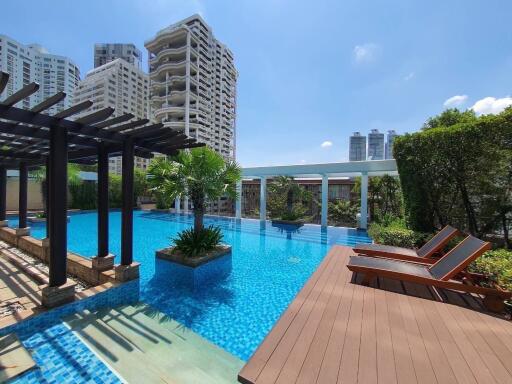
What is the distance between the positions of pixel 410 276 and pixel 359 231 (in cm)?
1023

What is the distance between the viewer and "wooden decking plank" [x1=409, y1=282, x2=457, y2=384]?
2051 millimetres

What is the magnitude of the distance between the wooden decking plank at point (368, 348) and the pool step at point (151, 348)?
1.52 m

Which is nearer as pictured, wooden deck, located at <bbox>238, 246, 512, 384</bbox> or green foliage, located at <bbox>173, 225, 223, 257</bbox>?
wooden deck, located at <bbox>238, 246, 512, 384</bbox>

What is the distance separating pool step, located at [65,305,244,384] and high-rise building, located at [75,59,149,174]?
216 feet

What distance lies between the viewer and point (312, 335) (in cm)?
260

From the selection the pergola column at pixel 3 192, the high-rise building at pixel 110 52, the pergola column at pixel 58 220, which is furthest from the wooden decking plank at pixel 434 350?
the high-rise building at pixel 110 52

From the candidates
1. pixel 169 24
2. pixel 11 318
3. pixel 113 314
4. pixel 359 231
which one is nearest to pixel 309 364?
pixel 113 314

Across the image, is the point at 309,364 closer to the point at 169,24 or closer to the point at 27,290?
the point at 27,290

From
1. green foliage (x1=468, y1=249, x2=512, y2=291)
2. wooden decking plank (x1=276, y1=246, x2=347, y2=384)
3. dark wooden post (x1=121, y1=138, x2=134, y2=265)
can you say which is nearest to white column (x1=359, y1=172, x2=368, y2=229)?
green foliage (x1=468, y1=249, x2=512, y2=291)

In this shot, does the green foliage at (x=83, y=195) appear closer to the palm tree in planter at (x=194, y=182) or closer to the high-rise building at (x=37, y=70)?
the palm tree in planter at (x=194, y=182)

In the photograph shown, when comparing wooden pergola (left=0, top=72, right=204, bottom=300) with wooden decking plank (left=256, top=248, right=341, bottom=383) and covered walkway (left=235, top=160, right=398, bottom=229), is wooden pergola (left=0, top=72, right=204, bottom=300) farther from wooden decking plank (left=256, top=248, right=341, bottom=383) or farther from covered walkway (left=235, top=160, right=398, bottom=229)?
covered walkway (left=235, top=160, right=398, bottom=229)

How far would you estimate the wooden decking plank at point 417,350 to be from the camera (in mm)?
2045

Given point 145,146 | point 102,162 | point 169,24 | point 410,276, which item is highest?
point 169,24

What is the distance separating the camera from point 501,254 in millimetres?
4816
